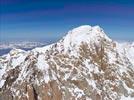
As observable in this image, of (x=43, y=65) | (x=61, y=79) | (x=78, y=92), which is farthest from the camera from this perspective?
(x=43, y=65)

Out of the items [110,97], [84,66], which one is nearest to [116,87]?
[110,97]

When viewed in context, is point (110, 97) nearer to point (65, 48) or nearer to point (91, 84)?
point (91, 84)

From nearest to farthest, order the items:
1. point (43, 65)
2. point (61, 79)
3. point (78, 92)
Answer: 1. point (78, 92)
2. point (61, 79)
3. point (43, 65)

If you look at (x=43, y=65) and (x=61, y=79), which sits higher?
(x=43, y=65)

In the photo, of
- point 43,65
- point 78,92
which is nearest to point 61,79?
point 78,92

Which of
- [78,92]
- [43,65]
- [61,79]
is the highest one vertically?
[43,65]

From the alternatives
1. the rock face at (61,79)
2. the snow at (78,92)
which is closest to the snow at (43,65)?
the rock face at (61,79)

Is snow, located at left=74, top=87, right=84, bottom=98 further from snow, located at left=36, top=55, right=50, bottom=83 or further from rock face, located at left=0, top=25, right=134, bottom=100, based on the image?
snow, located at left=36, top=55, right=50, bottom=83

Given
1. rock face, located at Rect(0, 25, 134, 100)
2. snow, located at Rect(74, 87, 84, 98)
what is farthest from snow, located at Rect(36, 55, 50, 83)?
snow, located at Rect(74, 87, 84, 98)

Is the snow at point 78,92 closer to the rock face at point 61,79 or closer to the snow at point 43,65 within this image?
the rock face at point 61,79

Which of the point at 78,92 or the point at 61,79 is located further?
the point at 61,79

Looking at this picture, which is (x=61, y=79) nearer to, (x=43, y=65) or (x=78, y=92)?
(x=78, y=92)
